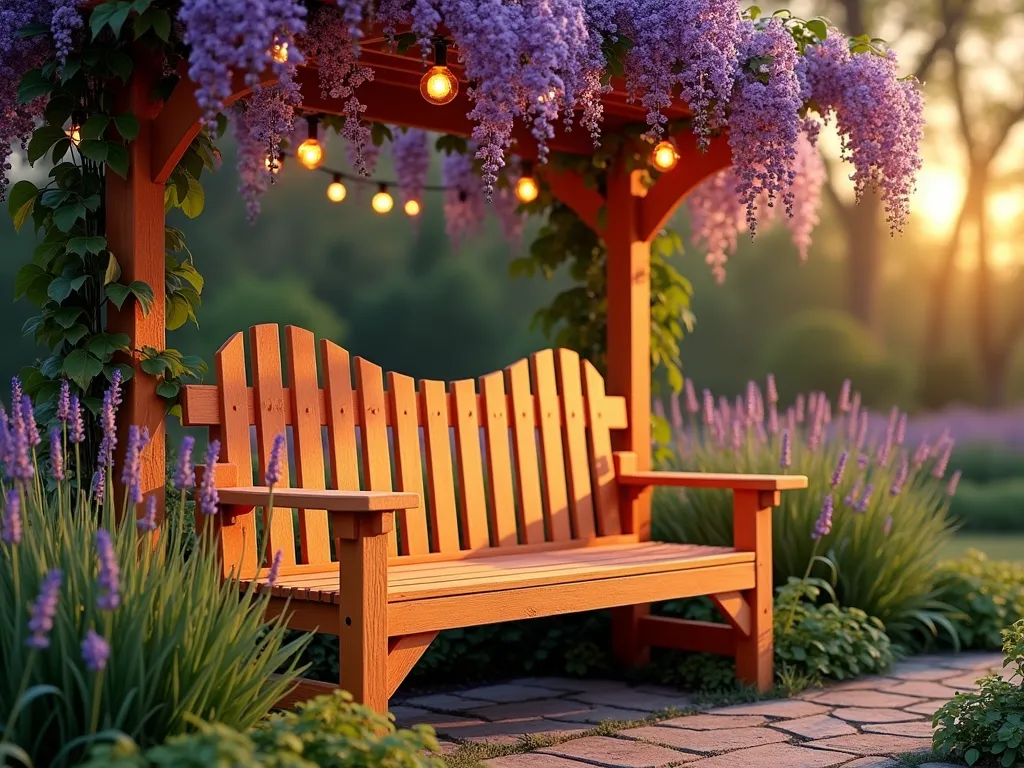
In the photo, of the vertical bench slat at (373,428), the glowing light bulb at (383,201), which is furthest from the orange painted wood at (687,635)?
the glowing light bulb at (383,201)

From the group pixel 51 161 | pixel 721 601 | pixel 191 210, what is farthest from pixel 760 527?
pixel 51 161

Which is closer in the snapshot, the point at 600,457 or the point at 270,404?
the point at 270,404

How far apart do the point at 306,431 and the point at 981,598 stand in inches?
141

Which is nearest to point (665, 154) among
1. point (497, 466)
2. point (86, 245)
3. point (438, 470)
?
point (497, 466)

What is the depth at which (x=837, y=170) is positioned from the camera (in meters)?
17.6

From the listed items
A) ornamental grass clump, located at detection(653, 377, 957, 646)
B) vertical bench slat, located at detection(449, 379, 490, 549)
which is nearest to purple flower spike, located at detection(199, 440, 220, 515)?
vertical bench slat, located at detection(449, 379, 490, 549)

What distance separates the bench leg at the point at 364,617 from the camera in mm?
3465

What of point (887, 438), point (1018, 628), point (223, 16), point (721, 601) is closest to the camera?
point (223, 16)

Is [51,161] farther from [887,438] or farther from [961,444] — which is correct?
[961,444]

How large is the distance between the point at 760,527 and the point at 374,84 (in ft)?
7.48

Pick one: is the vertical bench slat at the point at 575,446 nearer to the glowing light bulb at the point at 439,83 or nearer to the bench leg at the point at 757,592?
the bench leg at the point at 757,592

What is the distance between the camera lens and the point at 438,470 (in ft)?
15.2

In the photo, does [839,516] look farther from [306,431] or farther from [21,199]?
[21,199]

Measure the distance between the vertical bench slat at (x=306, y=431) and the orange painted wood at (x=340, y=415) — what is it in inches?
2.0
